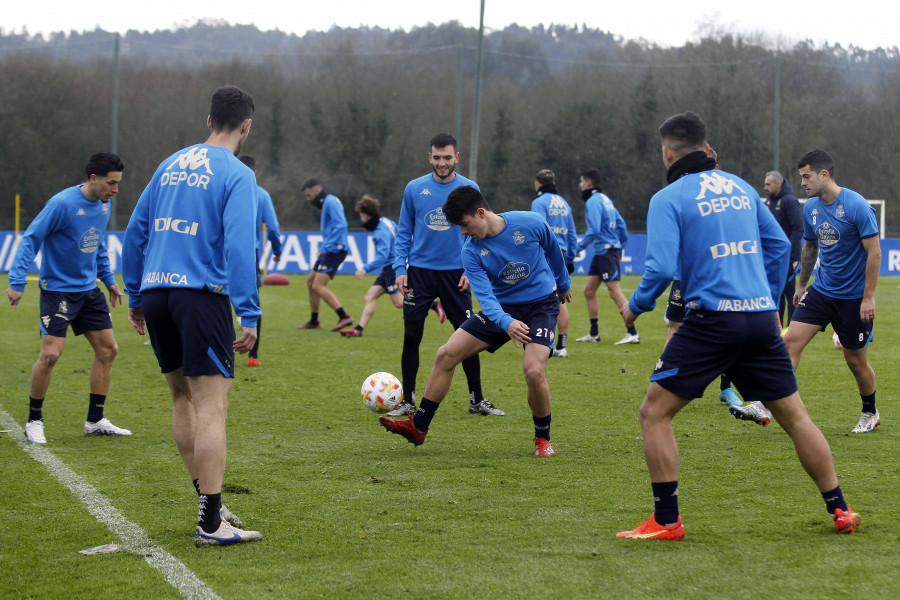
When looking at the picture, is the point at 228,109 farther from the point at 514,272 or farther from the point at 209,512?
the point at 514,272

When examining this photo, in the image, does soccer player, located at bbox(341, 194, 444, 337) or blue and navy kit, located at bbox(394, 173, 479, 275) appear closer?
blue and navy kit, located at bbox(394, 173, 479, 275)

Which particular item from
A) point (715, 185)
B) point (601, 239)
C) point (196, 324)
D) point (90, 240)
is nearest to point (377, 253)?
point (601, 239)

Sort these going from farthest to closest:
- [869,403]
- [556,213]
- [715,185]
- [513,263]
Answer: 1. [556,213]
2. [869,403]
3. [513,263]
4. [715,185]

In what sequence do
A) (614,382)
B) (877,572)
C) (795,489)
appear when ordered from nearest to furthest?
1. (877,572)
2. (795,489)
3. (614,382)

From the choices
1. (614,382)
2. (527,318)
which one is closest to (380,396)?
(527,318)

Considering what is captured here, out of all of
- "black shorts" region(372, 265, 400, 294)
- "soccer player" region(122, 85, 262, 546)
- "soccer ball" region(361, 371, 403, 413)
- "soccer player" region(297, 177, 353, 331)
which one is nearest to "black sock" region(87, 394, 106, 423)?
"soccer ball" region(361, 371, 403, 413)

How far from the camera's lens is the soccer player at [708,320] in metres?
4.23

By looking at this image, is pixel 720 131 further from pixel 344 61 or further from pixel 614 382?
pixel 614 382

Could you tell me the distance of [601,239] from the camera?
A: 491 inches

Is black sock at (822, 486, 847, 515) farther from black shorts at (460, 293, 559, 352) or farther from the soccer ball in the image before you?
the soccer ball

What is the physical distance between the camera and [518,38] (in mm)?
40125

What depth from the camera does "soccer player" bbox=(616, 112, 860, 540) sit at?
423 cm

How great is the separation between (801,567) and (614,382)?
5.36m

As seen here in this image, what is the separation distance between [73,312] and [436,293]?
2.70 m
